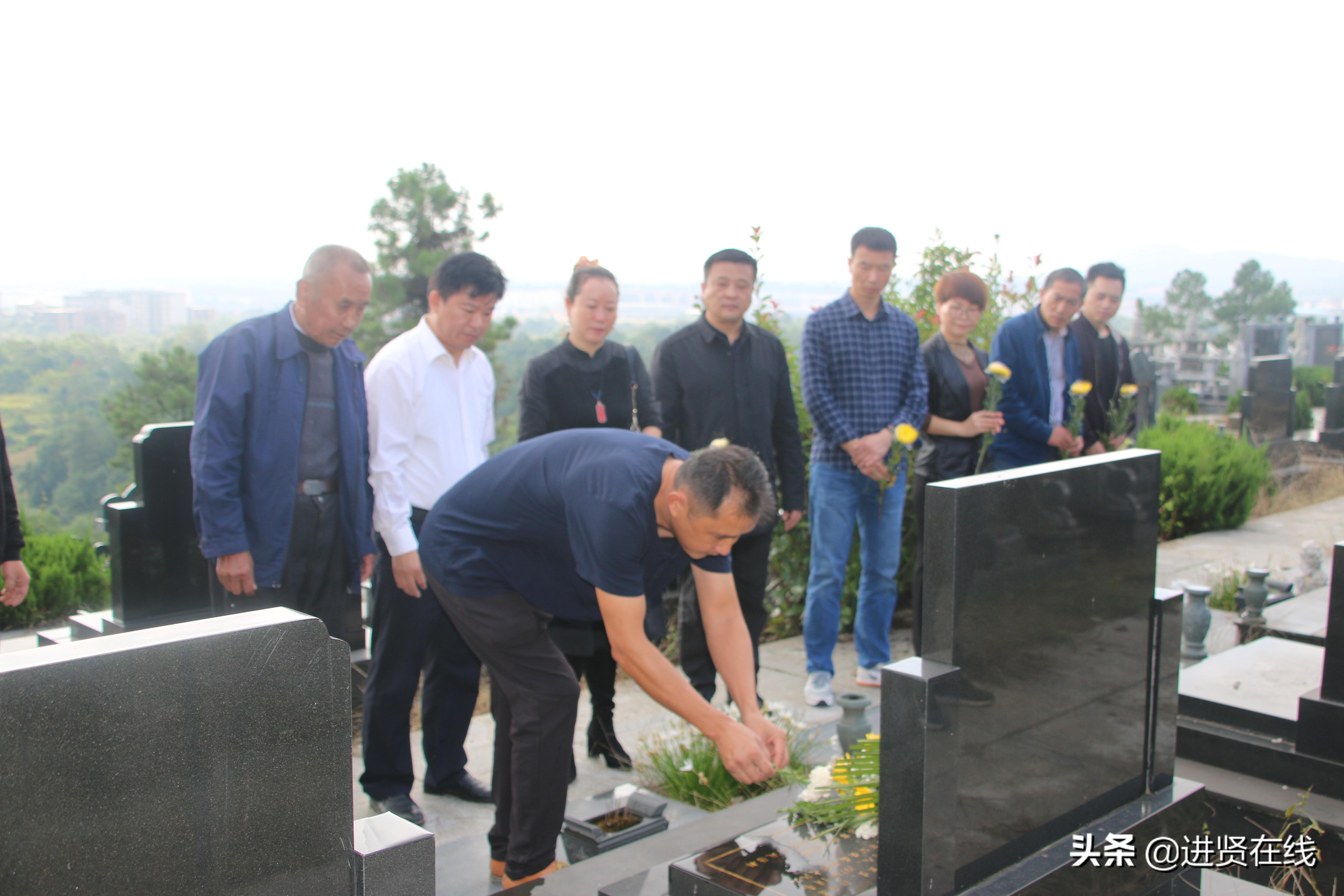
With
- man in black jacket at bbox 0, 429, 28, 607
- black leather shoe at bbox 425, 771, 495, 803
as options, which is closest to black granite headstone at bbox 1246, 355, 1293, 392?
black leather shoe at bbox 425, 771, 495, 803

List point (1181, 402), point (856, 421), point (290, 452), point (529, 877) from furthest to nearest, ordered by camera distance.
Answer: point (1181, 402) → point (856, 421) → point (290, 452) → point (529, 877)

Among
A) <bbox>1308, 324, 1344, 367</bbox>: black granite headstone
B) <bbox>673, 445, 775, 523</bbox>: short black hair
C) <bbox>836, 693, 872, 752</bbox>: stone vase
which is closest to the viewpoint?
<bbox>673, 445, 775, 523</bbox>: short black hair

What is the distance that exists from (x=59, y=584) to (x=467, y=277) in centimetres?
416

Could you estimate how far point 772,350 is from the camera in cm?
422

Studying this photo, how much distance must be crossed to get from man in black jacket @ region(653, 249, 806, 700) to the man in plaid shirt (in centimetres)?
24

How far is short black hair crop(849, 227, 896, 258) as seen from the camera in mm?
4211

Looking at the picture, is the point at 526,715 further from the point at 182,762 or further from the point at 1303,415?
the point at 1303,415

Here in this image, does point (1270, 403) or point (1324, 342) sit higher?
point (1324, 342)

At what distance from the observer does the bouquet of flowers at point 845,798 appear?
247 centimetres

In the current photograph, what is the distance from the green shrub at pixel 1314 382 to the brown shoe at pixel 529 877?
1753 centimetres

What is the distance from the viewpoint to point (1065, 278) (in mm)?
4645

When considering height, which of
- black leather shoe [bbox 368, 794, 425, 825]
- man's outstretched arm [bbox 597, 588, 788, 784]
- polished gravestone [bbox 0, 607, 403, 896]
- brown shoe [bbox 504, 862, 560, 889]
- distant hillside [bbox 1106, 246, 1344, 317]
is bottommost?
black leather shoe [bbox 368, 794, 425, 825]

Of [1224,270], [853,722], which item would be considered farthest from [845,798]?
[1224,270]

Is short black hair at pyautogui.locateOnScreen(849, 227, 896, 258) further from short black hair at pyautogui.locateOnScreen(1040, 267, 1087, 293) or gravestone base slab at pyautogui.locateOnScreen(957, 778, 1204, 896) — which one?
gravestone base slab at pyautogui.locateOnScreen(957, 778, 1204, 896)
